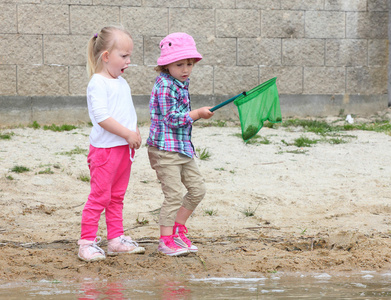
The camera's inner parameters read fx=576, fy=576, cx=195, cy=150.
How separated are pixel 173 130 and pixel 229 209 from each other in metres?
1.48

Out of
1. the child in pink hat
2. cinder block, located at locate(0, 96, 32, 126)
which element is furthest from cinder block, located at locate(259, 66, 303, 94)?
the child in pink hat

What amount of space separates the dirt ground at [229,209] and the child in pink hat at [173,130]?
0.30m

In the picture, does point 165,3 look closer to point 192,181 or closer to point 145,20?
point 145,20

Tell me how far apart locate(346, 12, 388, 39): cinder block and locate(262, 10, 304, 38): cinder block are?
0.78 metres

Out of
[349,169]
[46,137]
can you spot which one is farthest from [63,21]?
[349,169]

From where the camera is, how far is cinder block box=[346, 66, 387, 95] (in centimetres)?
879

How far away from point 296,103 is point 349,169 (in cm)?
273

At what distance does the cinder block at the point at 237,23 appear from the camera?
8211mm

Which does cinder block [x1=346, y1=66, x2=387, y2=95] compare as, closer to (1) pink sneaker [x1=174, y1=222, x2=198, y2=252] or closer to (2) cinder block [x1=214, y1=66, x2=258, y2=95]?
(2) cinder block [x1=214, y1=66, x2=258, y2=95]

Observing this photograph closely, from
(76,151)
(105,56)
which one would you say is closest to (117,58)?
(105,56)

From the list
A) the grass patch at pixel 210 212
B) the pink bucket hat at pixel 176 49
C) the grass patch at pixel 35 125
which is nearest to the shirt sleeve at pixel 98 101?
the pink bucket hat at pixel 176 49

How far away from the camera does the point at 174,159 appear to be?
360 centimetres

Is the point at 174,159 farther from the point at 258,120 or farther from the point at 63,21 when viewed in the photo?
the point at 63,21

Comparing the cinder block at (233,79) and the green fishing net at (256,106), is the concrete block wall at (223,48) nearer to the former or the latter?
the cinder block at (233,79)
